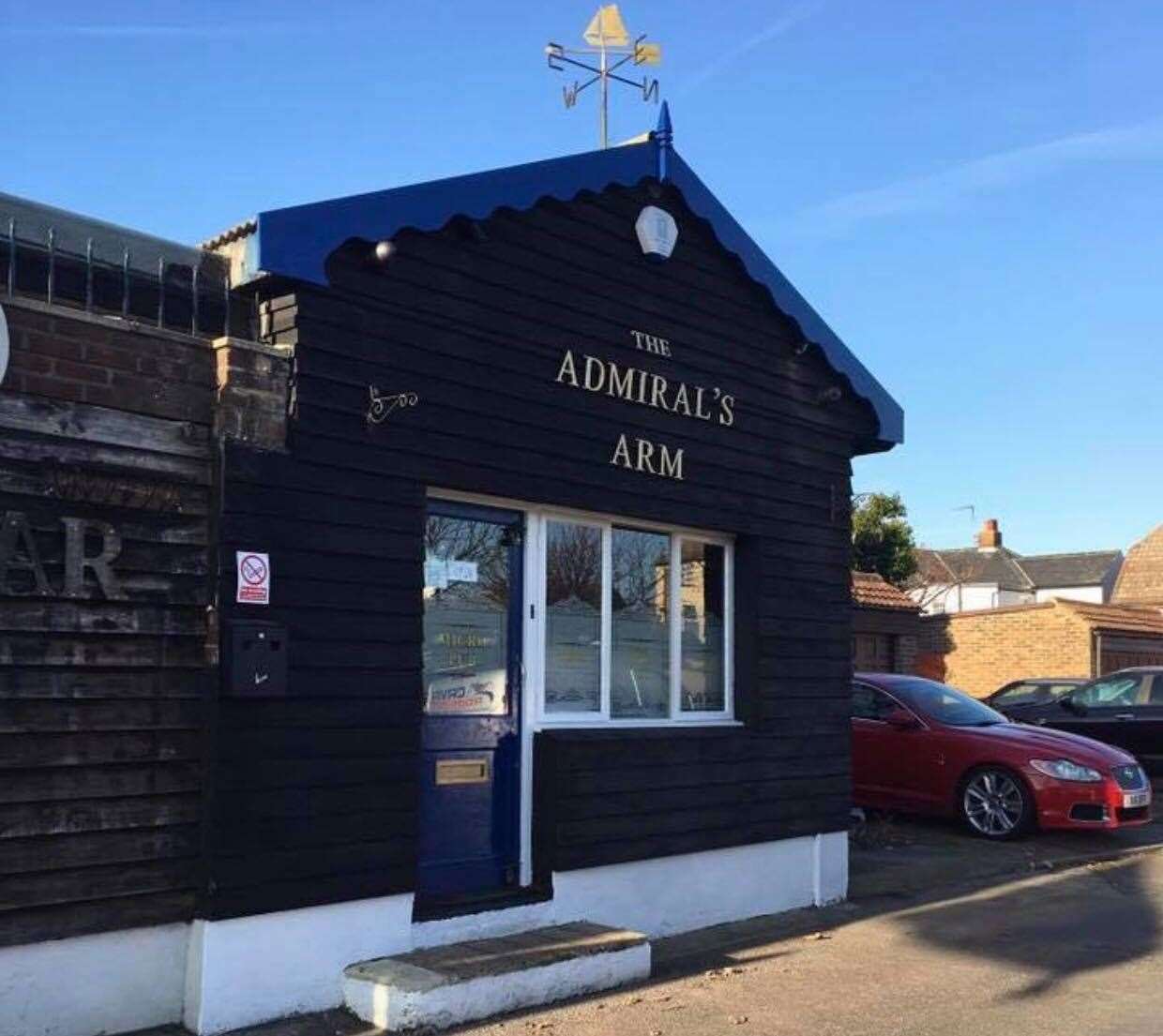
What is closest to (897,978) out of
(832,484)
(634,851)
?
(634,851)

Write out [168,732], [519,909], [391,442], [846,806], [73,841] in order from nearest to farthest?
1. [73,841]
2. [168,732]
3. [391,442]
4. [519,909]
5. [846,806]

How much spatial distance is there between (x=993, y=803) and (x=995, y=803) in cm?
2

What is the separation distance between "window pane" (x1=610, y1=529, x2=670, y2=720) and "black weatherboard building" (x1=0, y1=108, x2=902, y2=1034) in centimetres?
2

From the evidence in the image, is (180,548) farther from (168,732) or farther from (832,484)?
(832,484)

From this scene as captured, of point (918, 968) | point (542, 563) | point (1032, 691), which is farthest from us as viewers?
point (1032, 691)

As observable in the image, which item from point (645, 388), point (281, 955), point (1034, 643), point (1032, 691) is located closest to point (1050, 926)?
point (645, 388)

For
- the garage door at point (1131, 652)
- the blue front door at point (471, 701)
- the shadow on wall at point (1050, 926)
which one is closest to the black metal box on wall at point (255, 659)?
the blue front door at point (471, 701)

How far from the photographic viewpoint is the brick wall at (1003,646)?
25219mm

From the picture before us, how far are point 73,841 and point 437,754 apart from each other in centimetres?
204

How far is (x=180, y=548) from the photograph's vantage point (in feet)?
18.7

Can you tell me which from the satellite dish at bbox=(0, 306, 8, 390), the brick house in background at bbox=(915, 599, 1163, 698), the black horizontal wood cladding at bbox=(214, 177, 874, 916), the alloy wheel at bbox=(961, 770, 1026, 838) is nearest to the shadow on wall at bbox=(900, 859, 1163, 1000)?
the black horizontal wood cladding at bbox=(214, 177, 874, 916)

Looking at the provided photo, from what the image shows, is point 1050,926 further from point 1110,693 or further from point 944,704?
point 1110,693

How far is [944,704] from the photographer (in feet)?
41.9

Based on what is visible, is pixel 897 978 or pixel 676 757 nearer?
pixel 897 978
